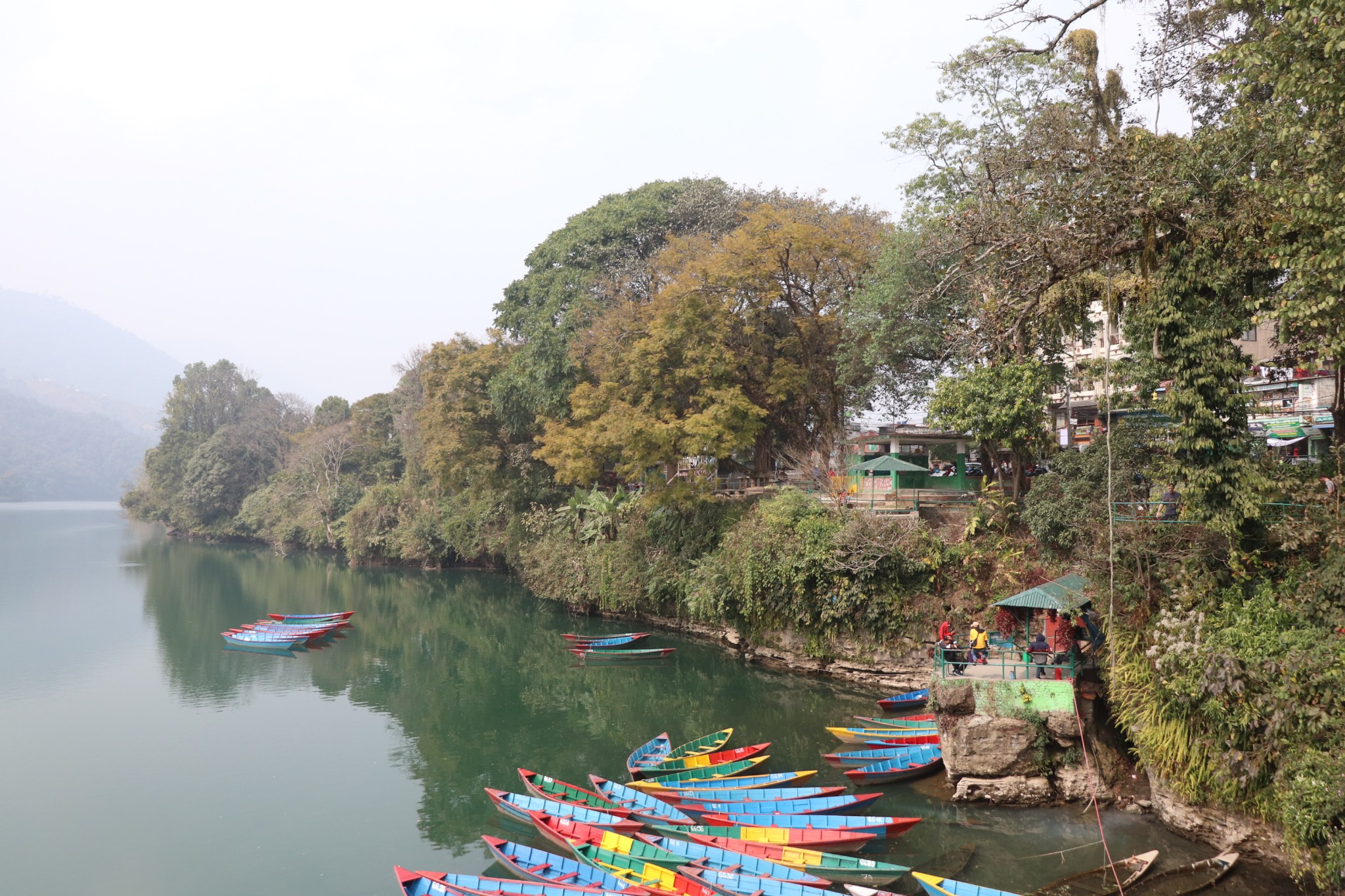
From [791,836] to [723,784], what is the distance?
7.44 feet

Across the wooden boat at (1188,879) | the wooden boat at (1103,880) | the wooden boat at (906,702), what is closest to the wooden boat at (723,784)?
the wooden boat at (1103,880)

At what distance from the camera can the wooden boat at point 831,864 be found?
11.1 meters

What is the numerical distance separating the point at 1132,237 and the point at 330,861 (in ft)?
53.6

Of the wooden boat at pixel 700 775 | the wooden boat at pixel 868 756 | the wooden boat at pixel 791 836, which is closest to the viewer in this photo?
the wooden boat at pixel 791 836

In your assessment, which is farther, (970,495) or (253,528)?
(253,528)

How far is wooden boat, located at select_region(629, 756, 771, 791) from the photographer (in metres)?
13.9

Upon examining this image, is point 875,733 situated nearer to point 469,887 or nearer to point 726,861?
point 726,861

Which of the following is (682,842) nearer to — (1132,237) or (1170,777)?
(1170,777)

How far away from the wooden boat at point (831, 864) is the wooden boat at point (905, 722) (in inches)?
185

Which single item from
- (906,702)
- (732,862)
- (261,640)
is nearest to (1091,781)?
(906,702)

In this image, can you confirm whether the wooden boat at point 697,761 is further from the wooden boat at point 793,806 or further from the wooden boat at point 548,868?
the wooden boat at point 548,868

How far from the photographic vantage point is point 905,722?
53.1 ft

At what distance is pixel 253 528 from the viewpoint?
61.0 m

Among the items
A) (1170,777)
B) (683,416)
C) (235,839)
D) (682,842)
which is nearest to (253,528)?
(683,416)
